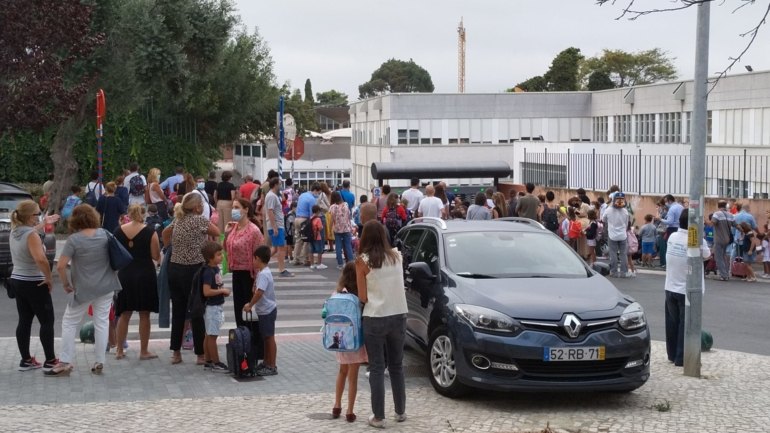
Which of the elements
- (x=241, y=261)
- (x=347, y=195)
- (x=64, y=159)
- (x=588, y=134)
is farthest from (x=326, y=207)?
(x=588, y=134)

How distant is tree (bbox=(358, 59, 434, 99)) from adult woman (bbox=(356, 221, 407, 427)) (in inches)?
5884

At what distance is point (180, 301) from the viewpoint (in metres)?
11.0

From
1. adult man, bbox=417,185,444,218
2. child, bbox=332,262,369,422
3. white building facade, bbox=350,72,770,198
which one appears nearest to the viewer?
child, bbox=332,262,369,422

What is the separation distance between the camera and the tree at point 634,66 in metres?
101

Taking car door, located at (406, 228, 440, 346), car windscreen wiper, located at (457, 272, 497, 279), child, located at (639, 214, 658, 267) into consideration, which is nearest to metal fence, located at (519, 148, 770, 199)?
child, located at (639, 214, 658, 267)

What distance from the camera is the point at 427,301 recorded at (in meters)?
10.2

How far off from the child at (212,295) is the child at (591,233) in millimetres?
12225

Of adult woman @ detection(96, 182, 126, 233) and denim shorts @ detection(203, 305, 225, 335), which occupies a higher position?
adult woman @ detection(96, 182, 126, 233)

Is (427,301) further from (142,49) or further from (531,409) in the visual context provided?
(142,49)

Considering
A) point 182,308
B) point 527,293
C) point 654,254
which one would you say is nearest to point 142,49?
point 654,254

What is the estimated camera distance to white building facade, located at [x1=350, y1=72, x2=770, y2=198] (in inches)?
1133

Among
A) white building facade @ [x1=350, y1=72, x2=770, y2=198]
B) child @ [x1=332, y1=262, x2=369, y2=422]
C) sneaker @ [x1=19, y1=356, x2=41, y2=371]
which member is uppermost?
white building facade @ [x1=350, y1=72, x2=770, y2=198]

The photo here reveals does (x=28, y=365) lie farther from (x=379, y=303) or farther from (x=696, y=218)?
(x=696, y=218)

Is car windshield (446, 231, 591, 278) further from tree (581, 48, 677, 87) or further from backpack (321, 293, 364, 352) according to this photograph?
tree (581, 48, 677, 87)
